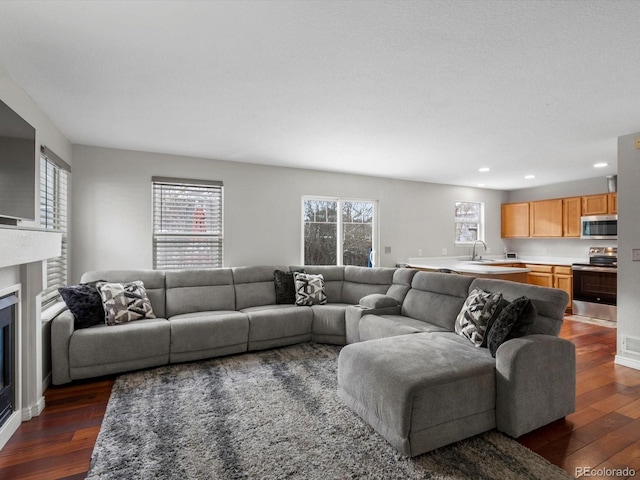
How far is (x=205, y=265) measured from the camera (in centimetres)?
464

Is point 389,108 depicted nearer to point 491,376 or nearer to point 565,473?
point 491,376

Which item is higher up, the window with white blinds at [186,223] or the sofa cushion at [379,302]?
the window with white blinds at [186,223]

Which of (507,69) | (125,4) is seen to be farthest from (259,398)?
(507,69)

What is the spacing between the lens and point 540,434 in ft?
7.26

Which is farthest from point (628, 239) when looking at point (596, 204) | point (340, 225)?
point (340, 225)

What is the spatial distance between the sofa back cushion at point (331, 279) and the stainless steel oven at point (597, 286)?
4.05 metres

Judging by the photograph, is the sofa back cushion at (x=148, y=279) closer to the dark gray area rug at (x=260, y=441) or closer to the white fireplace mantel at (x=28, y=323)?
the dark gray area rug at (x=260, y=441)

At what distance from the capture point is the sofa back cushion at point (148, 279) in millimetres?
3705

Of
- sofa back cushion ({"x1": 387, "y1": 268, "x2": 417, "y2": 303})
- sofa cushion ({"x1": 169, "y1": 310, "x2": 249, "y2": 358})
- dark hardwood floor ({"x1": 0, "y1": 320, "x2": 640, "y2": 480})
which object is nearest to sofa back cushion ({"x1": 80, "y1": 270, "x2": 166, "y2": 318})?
sofa cushion ({"x1": 169, "y1": 310, "x2": 249, "y2": 358})

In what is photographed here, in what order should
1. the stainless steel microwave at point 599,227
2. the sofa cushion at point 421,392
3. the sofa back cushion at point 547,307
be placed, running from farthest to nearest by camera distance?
the stainless steel microwave at point 599,227, the sofa back cushion at point 547,307, the sofa cushion at point 421,392

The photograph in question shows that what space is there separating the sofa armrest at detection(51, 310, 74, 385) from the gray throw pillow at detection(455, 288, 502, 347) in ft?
11.3

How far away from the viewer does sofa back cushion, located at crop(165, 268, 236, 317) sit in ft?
13.0

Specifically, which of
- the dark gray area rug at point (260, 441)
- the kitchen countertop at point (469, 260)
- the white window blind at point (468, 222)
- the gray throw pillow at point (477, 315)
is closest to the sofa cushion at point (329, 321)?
the dark gray area rug at point (260, 441)

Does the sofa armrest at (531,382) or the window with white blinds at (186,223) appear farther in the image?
the window with white blinds at (186,223)
